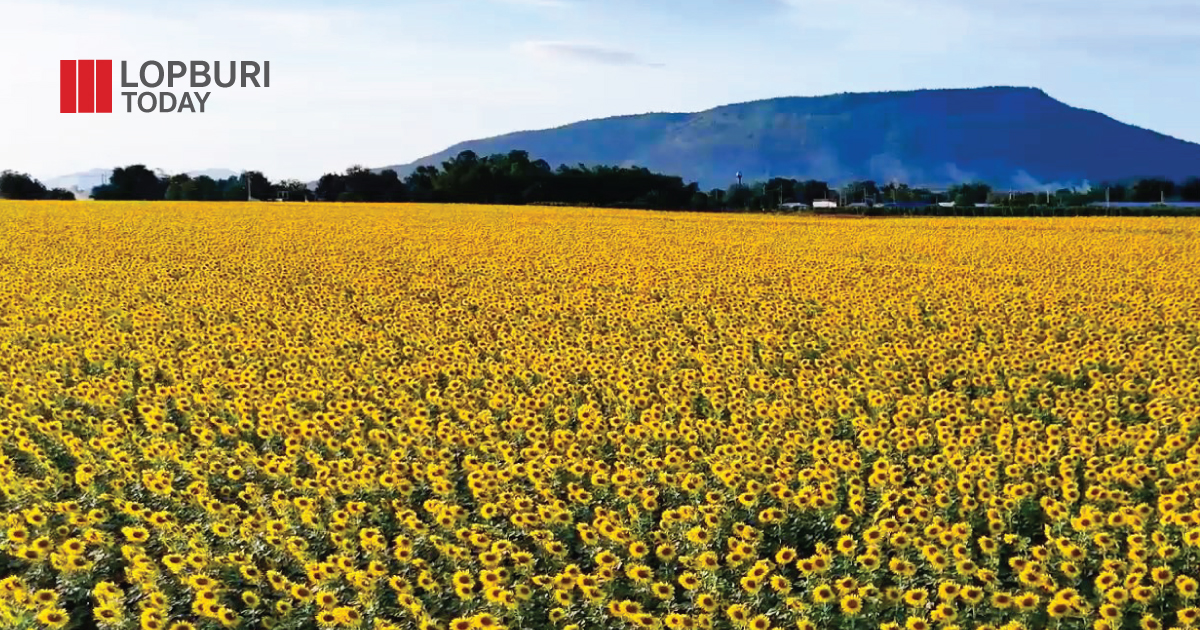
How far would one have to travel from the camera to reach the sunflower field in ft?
20.0

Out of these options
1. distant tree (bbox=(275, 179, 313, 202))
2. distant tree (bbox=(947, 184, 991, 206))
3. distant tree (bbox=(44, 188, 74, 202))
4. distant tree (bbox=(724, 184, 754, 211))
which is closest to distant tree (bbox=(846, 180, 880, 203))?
distant tree (bbox=(947, 184, 991, 206))

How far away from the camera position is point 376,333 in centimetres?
1380

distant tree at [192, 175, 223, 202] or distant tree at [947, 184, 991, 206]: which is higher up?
distant tree at [947, 184, 991, 206]

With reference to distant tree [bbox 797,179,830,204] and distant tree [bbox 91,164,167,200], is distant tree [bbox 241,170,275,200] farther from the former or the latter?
distant tree [bbox 797,179,830,204]

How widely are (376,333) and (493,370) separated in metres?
3.07

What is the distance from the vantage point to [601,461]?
26.2 feet

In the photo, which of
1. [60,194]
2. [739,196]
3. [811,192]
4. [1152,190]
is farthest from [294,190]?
[1152,190]

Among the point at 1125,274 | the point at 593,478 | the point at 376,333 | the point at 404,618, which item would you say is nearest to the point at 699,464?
the point at 593,478

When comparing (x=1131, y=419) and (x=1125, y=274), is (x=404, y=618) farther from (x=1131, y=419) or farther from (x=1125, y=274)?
(x=1125, y=274)

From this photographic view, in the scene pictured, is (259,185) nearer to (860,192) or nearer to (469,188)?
(469,188)

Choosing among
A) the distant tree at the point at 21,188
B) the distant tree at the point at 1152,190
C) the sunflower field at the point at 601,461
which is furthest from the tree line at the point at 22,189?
the distant tree at the point at 1152,190

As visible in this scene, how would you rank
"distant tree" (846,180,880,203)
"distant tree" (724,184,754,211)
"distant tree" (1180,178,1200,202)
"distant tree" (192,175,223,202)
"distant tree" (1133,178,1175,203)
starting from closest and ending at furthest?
"distant tree" (192,175,223,202), "distant tree" (724,184,754,211), "distant tree" (1180,178,1200,202), "distant tree" (1133,178,1175,203), "distant tree" (846,180,880,203)

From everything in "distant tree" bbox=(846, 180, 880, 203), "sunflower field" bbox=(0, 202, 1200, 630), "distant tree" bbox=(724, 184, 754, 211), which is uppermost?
"distant tree" bbox=(846, 180, 880, 203)

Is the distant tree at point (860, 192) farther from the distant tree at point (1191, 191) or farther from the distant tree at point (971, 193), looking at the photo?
the distant tree at point (1191, 191)
